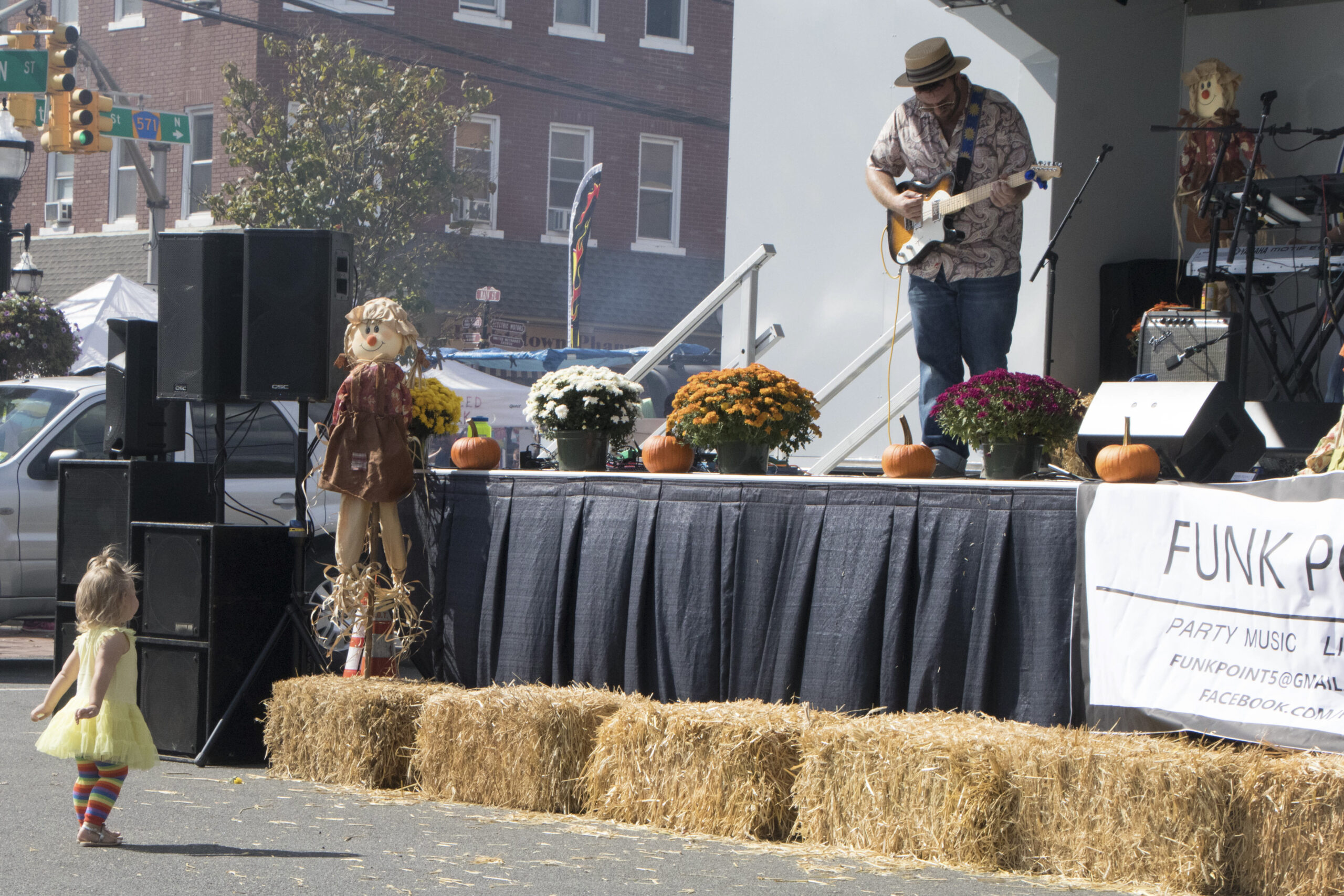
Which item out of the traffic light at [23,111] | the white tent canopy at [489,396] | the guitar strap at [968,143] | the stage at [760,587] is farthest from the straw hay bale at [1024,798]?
the white tent canopy at [489,396]

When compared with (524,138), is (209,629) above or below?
below

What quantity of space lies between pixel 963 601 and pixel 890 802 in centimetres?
78

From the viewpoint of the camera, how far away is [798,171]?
10.1 metres

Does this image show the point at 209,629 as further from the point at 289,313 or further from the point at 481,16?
the point at 481,16

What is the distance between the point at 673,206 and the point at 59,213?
10747 millimetres

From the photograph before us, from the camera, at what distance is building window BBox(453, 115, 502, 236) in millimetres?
27406

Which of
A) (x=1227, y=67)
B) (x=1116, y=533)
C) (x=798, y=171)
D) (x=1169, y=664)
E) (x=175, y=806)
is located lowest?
(x=175, y=806)

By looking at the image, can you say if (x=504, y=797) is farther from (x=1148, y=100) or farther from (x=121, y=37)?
(x=121, y=37)

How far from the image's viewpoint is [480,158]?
28.1 m

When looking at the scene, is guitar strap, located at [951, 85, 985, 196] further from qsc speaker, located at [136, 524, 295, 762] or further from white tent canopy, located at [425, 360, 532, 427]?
white tent canopy, located at [425, 360, 532, 427]

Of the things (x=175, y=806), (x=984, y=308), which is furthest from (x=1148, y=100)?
(x=175, y=806)

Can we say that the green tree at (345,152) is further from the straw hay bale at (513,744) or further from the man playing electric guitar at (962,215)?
the straw hay bale at (513,744)

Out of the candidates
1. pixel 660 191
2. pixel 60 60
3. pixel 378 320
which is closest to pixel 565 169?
pixel 660 191

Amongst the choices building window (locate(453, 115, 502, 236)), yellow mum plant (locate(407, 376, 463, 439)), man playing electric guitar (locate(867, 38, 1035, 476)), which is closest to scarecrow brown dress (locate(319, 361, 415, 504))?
yellow mum plant (locate(407, 376, 463, 439))
